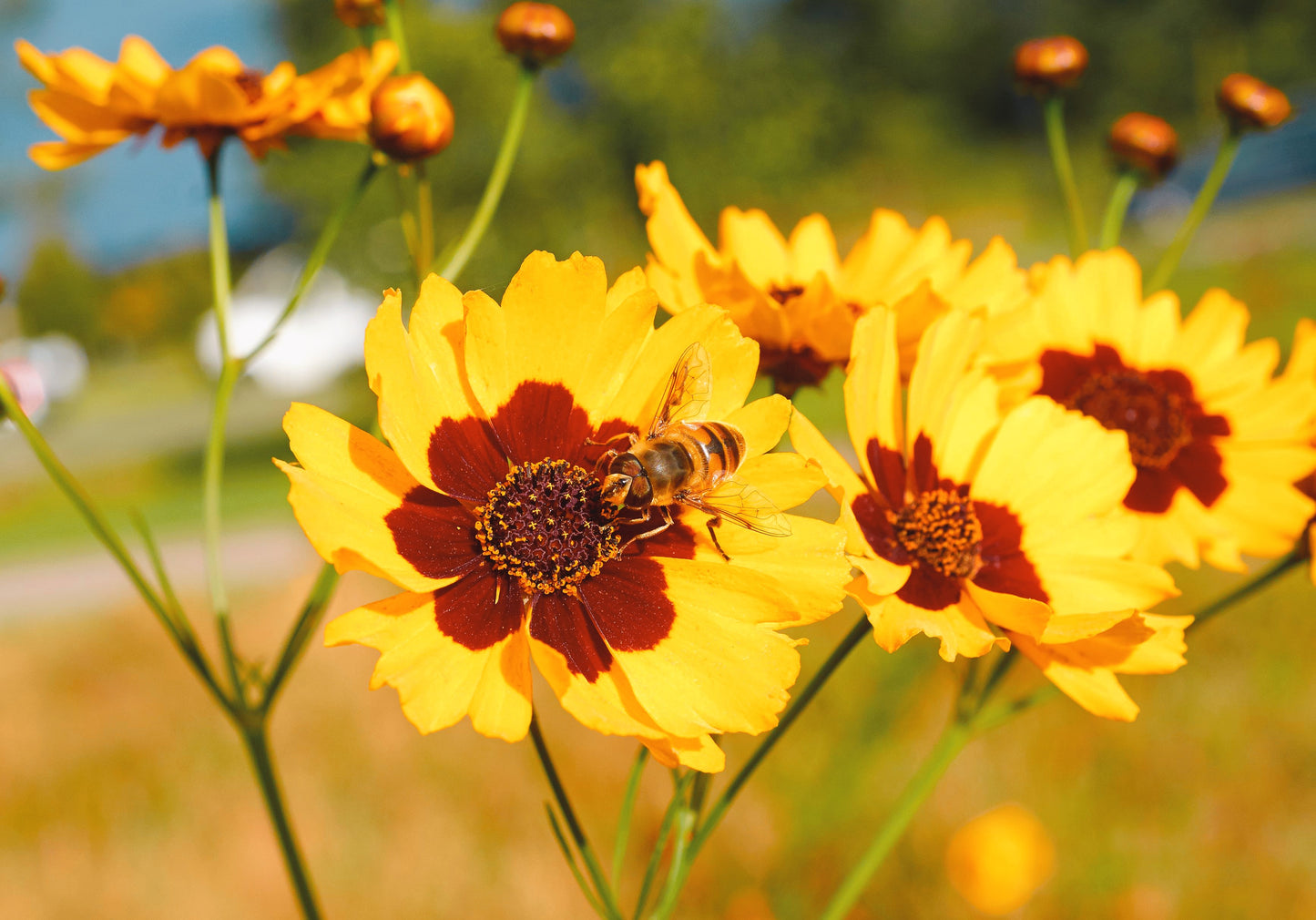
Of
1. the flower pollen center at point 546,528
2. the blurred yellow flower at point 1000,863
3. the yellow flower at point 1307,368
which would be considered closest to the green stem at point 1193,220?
the yellow flower at point 1307,368

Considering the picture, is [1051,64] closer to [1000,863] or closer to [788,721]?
[788,721]

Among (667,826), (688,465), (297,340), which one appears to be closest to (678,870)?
(667,826)

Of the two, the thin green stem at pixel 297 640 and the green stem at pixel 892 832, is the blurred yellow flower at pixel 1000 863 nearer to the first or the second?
the green stem at pixel 892 832

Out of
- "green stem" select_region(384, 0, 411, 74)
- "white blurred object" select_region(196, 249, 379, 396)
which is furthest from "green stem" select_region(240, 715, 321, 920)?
"white blurred object" select_region(196, 249, 379, 396)

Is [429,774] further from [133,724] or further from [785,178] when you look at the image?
[785,178]

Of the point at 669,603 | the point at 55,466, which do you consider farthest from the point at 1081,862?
the point at 55,466

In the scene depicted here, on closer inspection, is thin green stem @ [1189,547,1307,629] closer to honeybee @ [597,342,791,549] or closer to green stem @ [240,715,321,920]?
honeybee @ [597,342,791,549]

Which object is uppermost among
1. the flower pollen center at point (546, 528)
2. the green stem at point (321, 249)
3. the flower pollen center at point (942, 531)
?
the green stem at point (321, 249)

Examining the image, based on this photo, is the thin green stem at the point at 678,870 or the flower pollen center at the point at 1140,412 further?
the flower pollen center at the point at 1140,412
